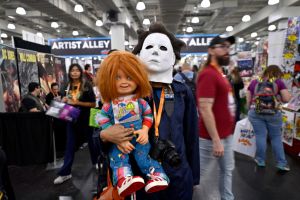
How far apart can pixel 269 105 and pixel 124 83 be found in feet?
8.25

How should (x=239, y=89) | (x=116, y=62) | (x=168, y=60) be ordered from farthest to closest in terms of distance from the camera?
(x=239, y=89), (x=168, y=60), (x=116, y=62)

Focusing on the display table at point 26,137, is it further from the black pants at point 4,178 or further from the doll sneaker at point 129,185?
the doll sneaker at point 129,185

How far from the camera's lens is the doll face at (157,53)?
114 centimetres

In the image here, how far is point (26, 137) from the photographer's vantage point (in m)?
3.56

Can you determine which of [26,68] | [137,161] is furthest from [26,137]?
[137,161]

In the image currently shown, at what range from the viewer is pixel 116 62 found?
3.31 ft

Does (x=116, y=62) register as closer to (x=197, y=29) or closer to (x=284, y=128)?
(x=284, y=128)

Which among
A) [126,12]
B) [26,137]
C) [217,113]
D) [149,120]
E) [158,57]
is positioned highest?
[126,12]

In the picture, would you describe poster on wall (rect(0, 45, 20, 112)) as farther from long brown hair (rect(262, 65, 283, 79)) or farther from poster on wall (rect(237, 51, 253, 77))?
poster on wall (rect(237, 51, 253, 77))

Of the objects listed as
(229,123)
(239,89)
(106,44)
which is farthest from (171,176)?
(106,44)

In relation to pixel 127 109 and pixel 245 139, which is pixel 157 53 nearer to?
pixel 127 109

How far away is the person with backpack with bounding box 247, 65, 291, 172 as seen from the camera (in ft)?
9.94

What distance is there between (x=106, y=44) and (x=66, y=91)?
266 inches

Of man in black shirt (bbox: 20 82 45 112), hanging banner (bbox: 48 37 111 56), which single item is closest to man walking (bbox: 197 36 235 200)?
man in black shirt (bbox: 20 82 45 112)
